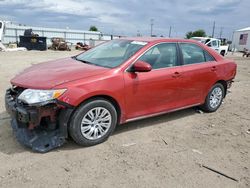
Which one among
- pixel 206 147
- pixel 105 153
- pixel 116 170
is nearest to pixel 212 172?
pixel 206 147

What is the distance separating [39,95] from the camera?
3135mm

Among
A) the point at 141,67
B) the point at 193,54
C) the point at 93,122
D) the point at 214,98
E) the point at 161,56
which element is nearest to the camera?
the point at 93,122

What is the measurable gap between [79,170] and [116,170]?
463 mm

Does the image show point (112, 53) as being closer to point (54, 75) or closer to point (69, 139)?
point (54, 75)

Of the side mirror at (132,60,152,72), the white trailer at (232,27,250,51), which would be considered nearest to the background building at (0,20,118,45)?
the white trailer at (232,27,250,51)

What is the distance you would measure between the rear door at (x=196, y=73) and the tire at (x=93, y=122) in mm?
1622

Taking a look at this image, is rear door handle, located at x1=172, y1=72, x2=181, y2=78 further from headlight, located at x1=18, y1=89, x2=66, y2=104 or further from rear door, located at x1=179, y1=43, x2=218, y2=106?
headlight, located at x1=18, y1=89, x2=66, y2=104

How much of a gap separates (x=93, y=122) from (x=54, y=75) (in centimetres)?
89

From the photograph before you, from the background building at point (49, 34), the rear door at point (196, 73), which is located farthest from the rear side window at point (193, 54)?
the background building at point (49, 34)

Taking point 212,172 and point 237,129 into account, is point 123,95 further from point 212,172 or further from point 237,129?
point 237,129

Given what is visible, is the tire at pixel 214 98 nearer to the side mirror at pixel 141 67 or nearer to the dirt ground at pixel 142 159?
the dirt ground at pixel 142 159

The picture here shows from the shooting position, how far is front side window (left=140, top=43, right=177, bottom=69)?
4061 mm

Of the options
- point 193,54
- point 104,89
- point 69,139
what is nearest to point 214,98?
point 193,54

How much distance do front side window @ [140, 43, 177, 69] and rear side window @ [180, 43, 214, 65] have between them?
0.25m
